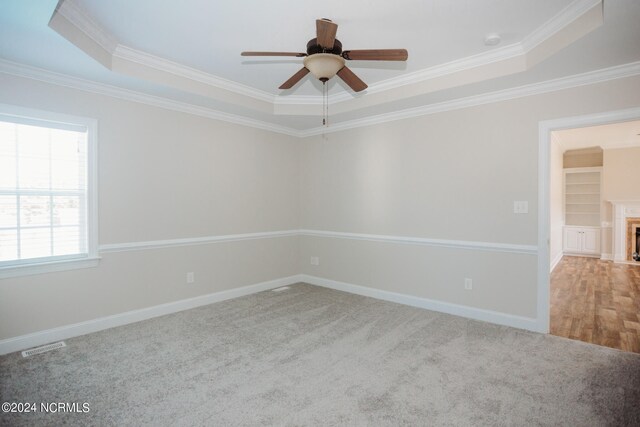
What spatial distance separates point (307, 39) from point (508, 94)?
7.16ft

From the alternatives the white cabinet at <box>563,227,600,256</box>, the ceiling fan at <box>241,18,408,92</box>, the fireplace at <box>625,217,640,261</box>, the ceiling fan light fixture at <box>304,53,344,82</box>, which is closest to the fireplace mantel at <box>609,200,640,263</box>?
the fireplace at <box>625,217,640,261</box>

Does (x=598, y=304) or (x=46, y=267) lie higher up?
(x=46, y=267)

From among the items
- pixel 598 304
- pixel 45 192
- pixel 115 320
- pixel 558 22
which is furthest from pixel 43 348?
pixel 598 304

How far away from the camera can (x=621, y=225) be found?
7.24 m

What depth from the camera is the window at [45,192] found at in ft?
9.53

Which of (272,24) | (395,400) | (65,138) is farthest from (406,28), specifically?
(65,138)

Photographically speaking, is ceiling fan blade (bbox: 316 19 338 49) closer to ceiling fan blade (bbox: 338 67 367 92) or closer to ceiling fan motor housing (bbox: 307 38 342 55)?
ceiling fan motor housing (bbox: 307 38 342 55)

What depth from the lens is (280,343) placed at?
10.2 ft

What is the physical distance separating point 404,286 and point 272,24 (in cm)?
332

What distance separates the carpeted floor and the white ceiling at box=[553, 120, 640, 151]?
4541 millimetres

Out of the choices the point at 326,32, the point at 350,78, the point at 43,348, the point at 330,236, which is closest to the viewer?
the point at 326,32

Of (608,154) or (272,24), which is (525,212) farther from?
(608,154)

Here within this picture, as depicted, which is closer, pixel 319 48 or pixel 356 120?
pixel 319 48

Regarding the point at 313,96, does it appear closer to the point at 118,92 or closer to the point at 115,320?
the point at 118,92
